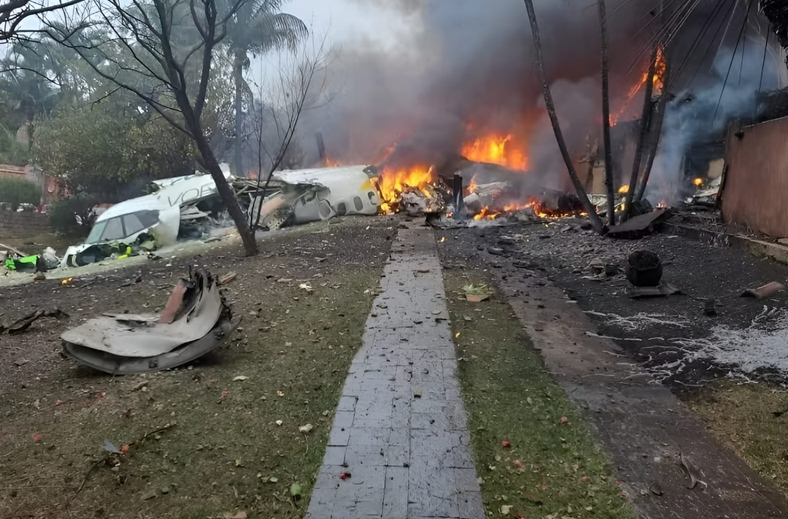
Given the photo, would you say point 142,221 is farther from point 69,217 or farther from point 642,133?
point 642,133

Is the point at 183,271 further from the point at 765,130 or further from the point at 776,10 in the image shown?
the point at 765,130

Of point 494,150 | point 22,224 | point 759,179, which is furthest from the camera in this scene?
point 494,150

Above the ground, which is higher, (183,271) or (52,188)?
(52,188)

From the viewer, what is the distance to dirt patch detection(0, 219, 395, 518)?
2.36m

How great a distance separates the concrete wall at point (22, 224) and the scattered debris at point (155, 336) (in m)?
19.5

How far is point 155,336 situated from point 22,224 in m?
20.8

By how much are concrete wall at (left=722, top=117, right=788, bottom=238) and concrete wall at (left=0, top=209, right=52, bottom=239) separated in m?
23.5

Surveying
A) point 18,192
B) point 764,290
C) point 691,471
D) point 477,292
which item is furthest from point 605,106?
point 18,192

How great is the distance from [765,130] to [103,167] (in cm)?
2079

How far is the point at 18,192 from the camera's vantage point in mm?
21703

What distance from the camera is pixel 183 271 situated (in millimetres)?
8453

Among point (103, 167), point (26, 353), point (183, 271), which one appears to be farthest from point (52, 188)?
point (26, 353)

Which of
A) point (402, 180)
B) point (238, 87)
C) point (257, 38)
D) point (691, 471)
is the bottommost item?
point (691, 471)

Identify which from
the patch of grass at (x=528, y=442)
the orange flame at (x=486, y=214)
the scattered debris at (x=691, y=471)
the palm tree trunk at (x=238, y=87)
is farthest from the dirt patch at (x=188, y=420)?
the palm tree trunk at (x=238, y=87)
